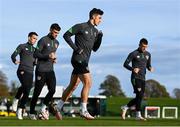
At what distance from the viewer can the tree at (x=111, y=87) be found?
170625 millimetres

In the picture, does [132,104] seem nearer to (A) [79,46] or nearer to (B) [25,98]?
(B) [25,98]

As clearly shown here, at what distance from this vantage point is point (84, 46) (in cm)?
1484

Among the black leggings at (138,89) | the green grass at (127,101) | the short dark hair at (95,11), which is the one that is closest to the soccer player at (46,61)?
the short dark hair at (95,11)

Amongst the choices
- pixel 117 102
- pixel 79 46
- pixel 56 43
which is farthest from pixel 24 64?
pixel 117 102

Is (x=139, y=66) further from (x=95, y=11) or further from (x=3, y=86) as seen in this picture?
(x=3, y=86)

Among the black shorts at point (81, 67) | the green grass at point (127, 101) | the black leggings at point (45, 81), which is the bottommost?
the black leggings at point (45, 81)

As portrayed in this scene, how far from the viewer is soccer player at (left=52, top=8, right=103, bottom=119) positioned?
1456cm

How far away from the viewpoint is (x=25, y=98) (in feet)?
56.4

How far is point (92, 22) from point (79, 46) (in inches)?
24.5

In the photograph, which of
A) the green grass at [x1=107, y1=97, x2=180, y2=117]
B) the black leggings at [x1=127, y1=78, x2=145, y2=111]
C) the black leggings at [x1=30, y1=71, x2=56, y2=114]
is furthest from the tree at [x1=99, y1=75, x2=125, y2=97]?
the black leggings at [x1=30, y1=71, x2=56, y2=114]

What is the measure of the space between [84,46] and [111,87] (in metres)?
159

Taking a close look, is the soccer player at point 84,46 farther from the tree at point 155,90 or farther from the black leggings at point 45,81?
the tree at point 155,90

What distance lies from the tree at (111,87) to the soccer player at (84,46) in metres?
154

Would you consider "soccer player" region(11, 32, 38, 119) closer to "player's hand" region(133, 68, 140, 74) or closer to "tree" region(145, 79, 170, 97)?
"player's hand" region(133, 68, 140, 74)
